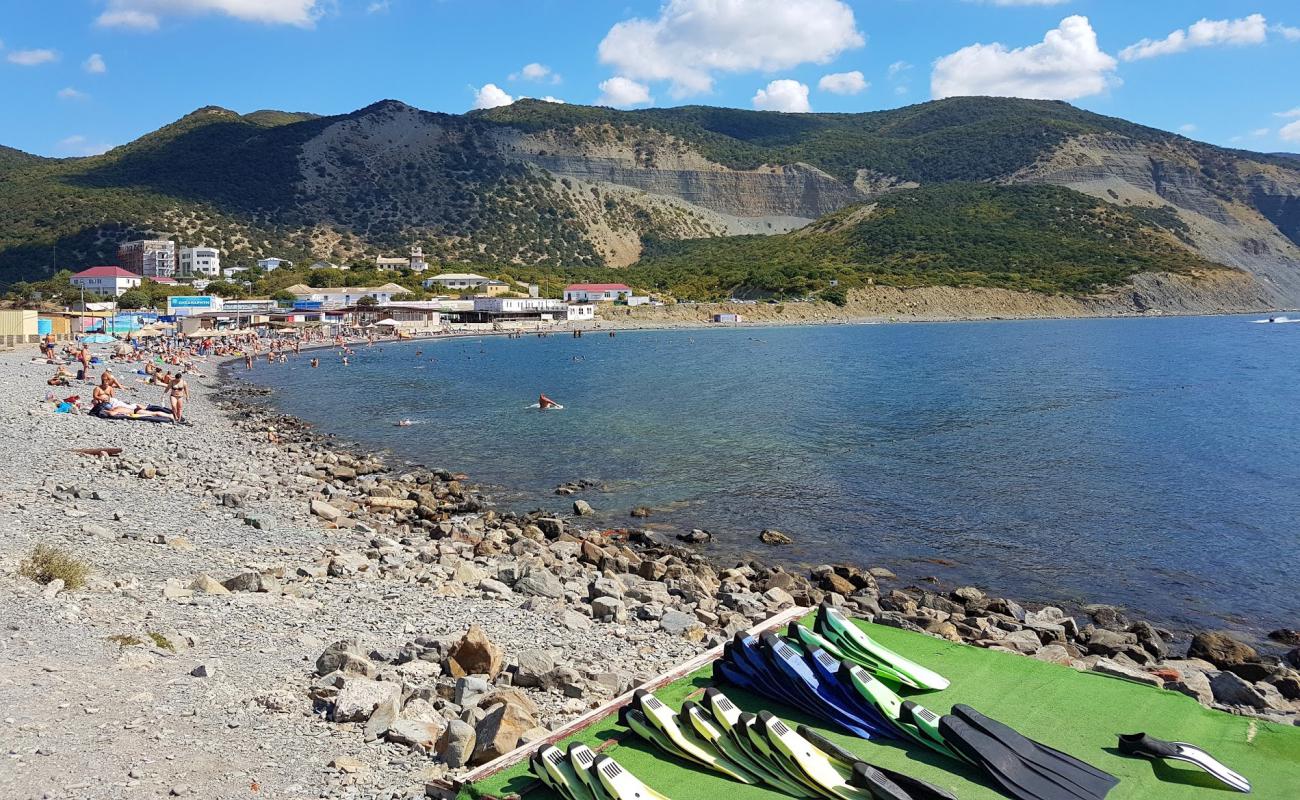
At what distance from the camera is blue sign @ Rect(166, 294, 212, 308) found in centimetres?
8269

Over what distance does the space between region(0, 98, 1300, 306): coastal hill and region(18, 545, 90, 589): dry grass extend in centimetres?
11542

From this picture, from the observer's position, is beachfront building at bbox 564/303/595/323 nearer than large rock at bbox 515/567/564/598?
No

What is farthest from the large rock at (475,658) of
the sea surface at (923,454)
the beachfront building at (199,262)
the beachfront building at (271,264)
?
the beachfront building at (271,264)

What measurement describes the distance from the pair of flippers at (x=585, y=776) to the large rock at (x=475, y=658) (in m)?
2.28

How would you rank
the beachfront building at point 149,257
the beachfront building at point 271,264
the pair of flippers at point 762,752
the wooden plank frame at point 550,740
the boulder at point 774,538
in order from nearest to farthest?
1. the pair of flippers at point 762,752
2. the wooden plank frame at point 550,740
3. the boulder at point 774,538
4. the beachfront building at point 149,257
5. the beachfront building at point 271,264

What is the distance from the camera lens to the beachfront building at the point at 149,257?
111m

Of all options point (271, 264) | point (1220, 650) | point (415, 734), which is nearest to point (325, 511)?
point (415, 734)

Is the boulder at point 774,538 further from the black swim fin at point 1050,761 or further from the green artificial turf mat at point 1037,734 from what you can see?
the black swim fin at point 1050,761

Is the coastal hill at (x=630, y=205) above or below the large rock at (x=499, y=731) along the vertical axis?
above

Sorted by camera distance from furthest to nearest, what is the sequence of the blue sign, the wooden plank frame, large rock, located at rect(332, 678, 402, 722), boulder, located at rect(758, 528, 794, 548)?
the blue sign, boulder, located at rect(758, 528, 794, 548), large rock, located at rect(332, 678, 402, 722), the wooden plank frame

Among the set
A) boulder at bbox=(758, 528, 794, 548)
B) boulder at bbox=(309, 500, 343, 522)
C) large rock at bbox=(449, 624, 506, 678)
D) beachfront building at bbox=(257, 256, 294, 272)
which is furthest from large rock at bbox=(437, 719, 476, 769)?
beachfront building at bbox=(257, 256, 294, 272)

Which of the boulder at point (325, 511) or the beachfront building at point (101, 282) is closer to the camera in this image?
the boulder at point (325, 511)

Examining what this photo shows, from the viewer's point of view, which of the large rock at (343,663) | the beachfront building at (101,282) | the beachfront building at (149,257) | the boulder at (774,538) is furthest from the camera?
the beachfront building at (149,257)

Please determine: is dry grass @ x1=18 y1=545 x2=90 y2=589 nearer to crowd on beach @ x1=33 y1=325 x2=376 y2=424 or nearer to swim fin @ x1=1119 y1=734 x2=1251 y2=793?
swim fin @ x1=1119 y1=734 x2=1251 y2=793
